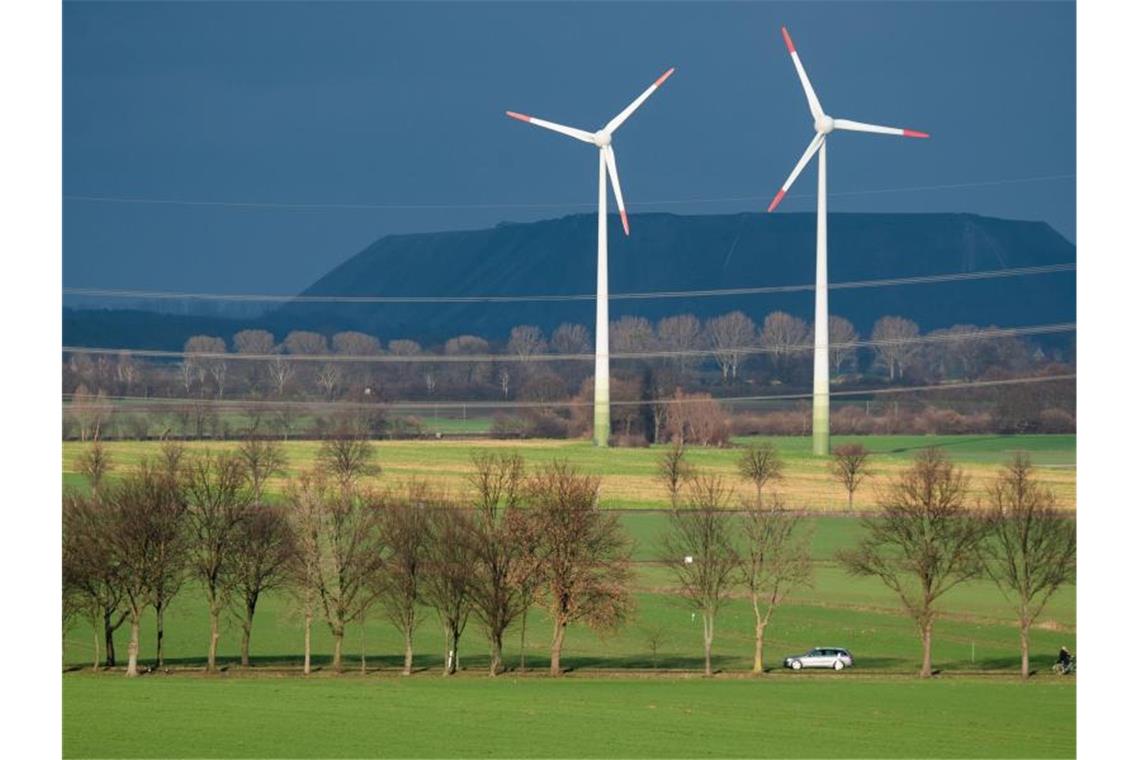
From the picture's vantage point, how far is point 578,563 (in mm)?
50656

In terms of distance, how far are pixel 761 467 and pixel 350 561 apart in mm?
37538

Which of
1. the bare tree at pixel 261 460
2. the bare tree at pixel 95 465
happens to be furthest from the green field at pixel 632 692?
the bare tree at pixel 261 460

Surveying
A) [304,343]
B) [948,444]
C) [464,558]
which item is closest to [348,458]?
[464,558]

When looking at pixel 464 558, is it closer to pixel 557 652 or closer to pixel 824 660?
pixel 557 652

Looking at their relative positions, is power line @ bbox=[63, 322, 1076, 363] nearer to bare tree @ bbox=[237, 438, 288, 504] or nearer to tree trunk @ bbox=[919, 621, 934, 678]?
bare tree @ bbox=[237, 438, 288, 504]

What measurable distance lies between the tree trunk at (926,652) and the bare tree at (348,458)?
3661 cm

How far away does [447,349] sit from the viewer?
174 metres

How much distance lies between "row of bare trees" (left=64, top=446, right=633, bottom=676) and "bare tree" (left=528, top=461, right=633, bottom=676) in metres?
0.04

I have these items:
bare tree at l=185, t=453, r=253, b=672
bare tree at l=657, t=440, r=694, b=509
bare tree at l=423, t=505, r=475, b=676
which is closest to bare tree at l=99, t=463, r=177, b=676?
bare tree at l=185, t=453, r=253, b=672

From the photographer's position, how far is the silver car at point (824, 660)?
47188mm

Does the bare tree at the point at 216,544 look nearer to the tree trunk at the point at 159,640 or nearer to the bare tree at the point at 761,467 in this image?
the tree trunk at the point at 159,640
